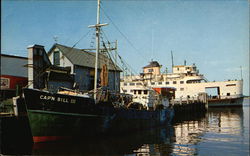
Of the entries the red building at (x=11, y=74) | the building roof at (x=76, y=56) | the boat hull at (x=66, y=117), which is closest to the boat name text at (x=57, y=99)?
the boat hull at (x=66, y=117)

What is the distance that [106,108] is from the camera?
16062 mm

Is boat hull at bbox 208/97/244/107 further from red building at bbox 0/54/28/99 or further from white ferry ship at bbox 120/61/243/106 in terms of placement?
red building at bbox 0/54/28/99

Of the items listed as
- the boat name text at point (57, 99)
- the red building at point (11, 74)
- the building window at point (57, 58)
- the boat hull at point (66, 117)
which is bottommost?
the boat hull at point (66, 117)

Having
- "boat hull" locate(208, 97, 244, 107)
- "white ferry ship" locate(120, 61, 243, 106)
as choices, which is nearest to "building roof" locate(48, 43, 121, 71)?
"white ferry ship" locate(120, 61, 243, 106)

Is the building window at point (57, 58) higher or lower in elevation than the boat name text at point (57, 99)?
higher

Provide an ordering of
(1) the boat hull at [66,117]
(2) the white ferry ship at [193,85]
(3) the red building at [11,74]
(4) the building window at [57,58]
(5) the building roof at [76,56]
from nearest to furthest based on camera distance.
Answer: (1) the boat hull at [66,117], (3) the red building at [11,74], (5) the building roof at [76,56], (4) the building window at [57,58], (2) the white ferry ship at [193,85]

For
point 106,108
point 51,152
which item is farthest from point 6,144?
point 106,108

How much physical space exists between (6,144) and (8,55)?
11.9m

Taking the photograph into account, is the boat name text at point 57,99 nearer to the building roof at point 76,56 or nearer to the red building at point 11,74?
the red building at point 11,74

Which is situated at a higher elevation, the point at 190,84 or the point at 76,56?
the point at 76,56

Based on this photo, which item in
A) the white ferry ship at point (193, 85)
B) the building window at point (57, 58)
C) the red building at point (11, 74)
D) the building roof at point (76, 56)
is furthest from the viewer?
the white ferry ship at point (193, 85)

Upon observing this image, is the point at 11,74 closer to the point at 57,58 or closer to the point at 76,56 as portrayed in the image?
the point at 57,58

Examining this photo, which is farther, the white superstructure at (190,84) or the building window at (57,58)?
the white superstructure at (190,84)

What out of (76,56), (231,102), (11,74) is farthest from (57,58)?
(231,102)
